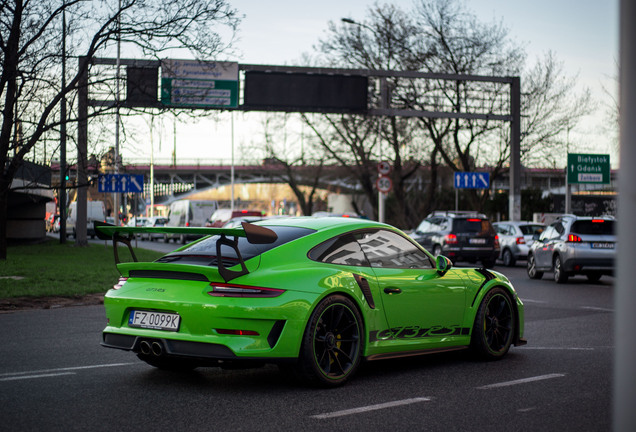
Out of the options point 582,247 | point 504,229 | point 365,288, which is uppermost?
point 365,288

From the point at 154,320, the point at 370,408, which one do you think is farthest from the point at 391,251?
the point at 154,320

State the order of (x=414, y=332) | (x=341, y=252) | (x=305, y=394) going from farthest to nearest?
1. (x=414, y=332)
2. (x=341, y=252)
3. (x=305, y=394)

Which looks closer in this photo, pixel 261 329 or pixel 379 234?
pixel 261 329

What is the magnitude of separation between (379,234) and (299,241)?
96 cm

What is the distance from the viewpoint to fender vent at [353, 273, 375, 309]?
6.74 meters

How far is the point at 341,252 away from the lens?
6945 millimetres

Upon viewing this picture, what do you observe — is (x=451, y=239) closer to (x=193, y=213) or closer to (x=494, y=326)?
(x=494, y=326)

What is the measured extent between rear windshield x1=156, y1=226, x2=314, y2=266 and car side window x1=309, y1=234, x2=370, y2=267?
19 cm

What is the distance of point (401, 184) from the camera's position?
149ft

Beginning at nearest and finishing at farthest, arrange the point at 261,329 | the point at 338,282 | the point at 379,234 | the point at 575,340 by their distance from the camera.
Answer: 1. the point at 261,329
2. the point at 338,282
3. the point at 379,234
4. the point at 575,340

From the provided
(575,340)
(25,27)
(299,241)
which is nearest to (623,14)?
(299,241)

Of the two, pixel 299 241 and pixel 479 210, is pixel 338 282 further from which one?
pixel 479 210

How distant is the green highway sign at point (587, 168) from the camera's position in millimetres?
36469

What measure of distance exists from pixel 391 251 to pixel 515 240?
71.9 ft
